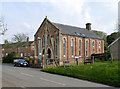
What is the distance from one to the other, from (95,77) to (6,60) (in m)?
39.8

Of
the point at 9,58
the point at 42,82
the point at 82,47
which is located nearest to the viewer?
the point at 42,82

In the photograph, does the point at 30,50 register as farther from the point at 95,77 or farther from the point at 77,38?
the point at 95,77

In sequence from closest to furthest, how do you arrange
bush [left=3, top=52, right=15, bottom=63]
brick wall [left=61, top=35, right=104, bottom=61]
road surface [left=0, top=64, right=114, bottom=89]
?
road surface [left=0, top=64, right=114, bottom=89] → brick wall [left=61, top=35, right=104, bottom=61] → bush [left=3, top=52, right=15, bottom=63]

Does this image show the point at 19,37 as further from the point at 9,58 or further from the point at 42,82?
the point at 42,82

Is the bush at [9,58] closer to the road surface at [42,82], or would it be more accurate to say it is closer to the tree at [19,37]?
the tree at [19,37]

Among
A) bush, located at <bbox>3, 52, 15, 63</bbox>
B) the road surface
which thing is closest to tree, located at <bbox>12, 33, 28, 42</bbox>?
bush, located at <bbox>3, 52, 15, 63</bbox>

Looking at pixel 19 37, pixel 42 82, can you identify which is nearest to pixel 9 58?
pixel 19 37

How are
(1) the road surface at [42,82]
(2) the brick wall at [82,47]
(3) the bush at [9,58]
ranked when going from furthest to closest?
(3) the bush at [9,58], (2) the brick wall at [82,47], (1) the road surface at [42,82]

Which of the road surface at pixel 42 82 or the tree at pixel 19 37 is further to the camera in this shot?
Answer: the tree at pixel 19 37

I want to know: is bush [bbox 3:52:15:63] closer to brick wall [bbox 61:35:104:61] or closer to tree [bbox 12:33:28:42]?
tree [bbox 12:33:28:42]

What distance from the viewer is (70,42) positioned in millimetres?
35219

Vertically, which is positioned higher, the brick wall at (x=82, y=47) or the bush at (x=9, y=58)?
the brick wall at (x=82, y=47)

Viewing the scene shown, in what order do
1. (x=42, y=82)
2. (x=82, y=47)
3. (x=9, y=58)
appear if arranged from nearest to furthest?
(x=42, y=82), (x=82, y=47), (x=9, y=58)

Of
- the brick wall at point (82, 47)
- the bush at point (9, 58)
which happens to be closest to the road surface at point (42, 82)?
the brick wall at point (82, 47)
